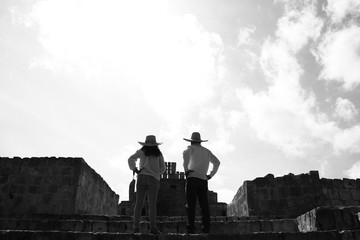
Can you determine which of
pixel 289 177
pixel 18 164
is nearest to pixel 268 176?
pixel 289 177

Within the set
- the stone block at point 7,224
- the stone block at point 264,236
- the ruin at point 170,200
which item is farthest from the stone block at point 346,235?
the ruin at point 170,200

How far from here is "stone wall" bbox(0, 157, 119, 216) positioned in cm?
895

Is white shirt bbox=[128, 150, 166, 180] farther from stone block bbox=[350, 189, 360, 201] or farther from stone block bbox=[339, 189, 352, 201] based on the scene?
stone block bbox=[350, 189, 360, 201]

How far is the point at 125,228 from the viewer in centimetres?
643

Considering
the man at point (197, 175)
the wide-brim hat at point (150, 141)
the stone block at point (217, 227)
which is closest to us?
the man at point (197, 175)

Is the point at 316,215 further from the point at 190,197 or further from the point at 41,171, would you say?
the point at 41,171

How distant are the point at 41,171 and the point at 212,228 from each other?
5.76 metres

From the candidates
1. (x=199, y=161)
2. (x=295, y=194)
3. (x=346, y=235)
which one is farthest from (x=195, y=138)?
(x=295, y=194)

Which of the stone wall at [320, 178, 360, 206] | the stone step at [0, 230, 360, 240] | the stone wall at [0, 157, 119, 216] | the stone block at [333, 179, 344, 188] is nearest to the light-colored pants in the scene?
the stone step at [0, 230, 360, 240]

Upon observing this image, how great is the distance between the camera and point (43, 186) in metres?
9.20

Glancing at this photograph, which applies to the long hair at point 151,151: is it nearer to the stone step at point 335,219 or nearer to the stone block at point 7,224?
the stone step at point 335,219

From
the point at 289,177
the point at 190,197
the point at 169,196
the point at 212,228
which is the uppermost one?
the point at 169,196

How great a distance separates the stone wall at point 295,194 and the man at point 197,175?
4.13m

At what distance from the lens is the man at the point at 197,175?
17.4ft
